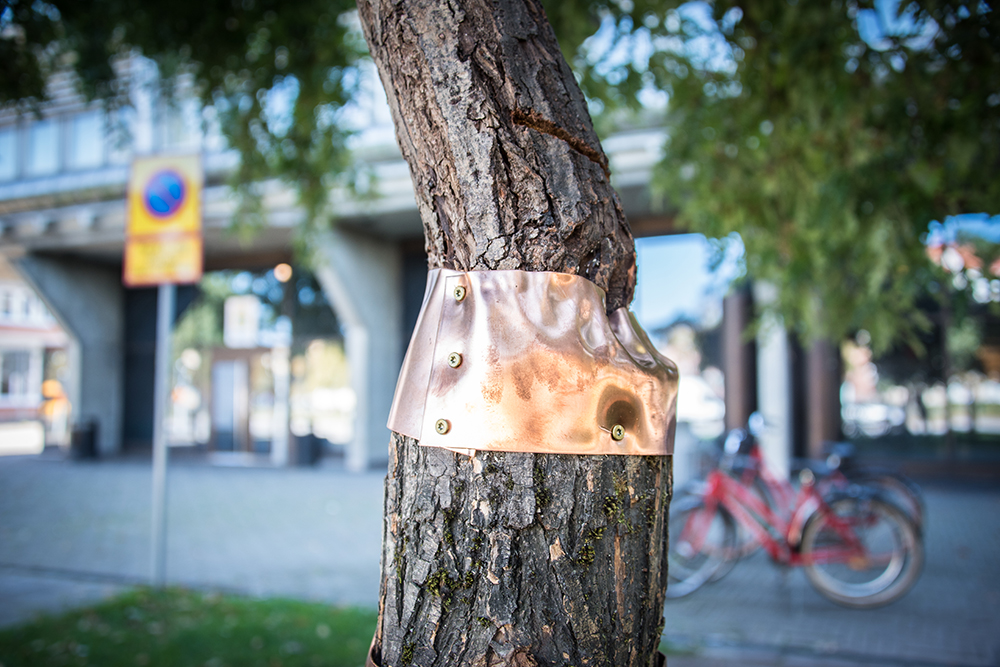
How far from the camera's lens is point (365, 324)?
14.8 metres

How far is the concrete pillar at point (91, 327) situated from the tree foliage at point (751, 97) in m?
15.5

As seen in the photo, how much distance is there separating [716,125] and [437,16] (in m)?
3.52

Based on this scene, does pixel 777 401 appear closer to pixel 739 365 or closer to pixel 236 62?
pixel 739 365

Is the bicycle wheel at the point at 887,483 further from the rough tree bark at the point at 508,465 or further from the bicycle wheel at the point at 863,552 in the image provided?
the rough tree bark at the point at 508,465

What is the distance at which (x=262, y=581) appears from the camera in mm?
5914

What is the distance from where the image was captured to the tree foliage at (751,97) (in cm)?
339

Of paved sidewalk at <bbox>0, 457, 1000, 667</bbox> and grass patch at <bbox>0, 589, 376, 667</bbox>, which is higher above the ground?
grass patch at <bbox>0, 589, 376, 667</bbox>

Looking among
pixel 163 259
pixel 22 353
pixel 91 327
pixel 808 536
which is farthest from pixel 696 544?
pixel 22 353

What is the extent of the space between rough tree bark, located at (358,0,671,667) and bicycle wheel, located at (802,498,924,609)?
4.74 meters

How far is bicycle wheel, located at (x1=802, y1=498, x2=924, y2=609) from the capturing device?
5129 mm

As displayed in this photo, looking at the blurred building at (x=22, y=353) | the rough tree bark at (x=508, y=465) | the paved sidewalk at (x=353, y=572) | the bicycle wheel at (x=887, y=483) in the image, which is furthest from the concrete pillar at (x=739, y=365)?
the blurred building at (x=22, y=353)

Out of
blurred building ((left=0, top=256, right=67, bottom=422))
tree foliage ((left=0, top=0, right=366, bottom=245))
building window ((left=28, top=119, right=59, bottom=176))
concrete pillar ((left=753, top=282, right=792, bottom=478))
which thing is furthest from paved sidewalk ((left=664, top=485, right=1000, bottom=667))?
blurred building ((left=0, top=256, right=67, bottom=422))

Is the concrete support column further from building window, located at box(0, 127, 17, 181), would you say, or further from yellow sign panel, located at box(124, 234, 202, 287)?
building window, located at box(0, 127, 17, 181)

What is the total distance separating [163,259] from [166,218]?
29 cm
